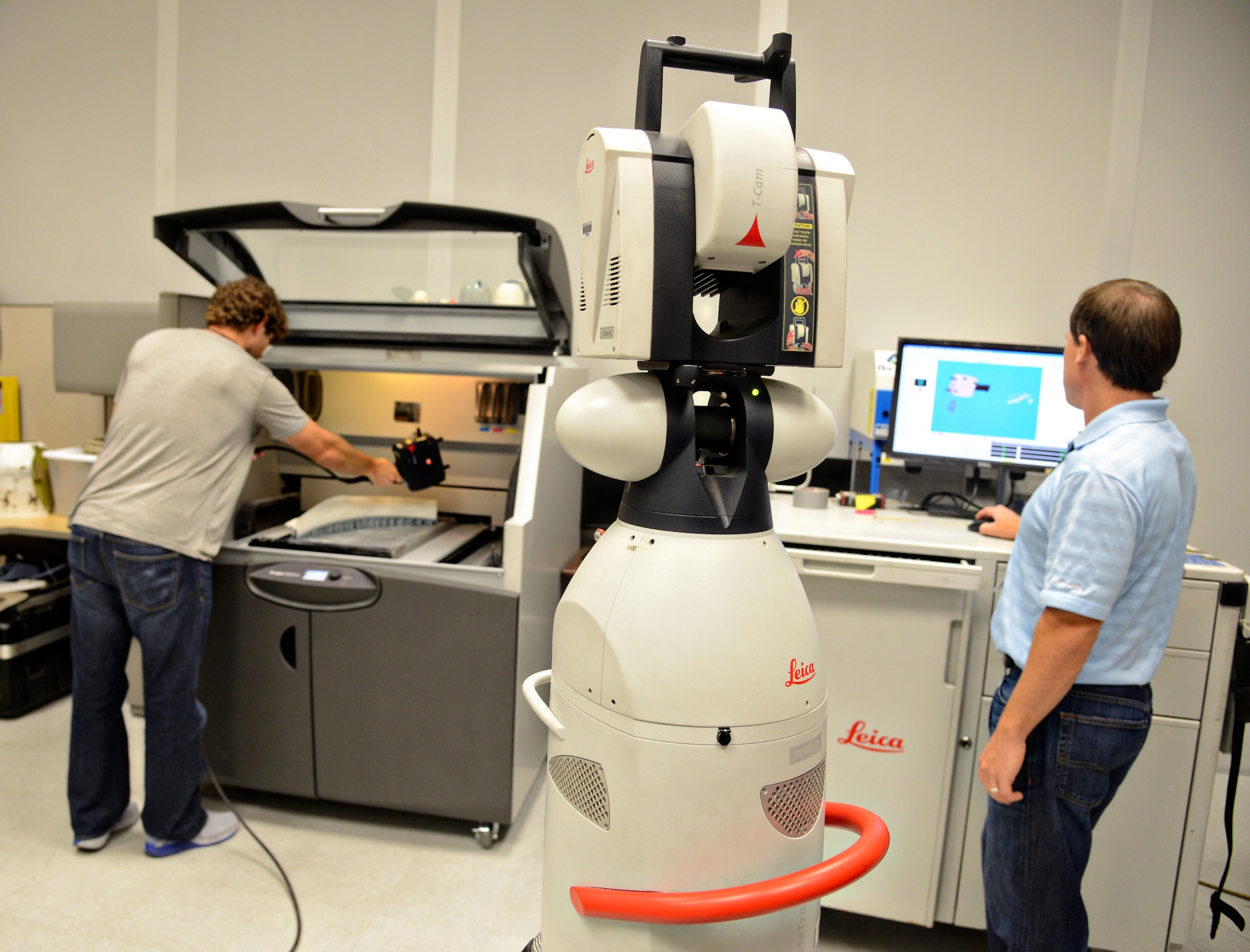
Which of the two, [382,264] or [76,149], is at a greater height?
[76,149]

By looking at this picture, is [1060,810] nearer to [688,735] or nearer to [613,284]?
[688,735]

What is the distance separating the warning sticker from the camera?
0.87 metres

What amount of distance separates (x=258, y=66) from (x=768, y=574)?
3289 mm

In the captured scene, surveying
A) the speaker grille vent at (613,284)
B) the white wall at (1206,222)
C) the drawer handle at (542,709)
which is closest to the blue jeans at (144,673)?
the drawer handle at (542,709)

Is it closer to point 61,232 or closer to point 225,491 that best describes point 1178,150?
point 225,491

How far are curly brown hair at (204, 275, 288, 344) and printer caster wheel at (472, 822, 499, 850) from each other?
1581 millimetres

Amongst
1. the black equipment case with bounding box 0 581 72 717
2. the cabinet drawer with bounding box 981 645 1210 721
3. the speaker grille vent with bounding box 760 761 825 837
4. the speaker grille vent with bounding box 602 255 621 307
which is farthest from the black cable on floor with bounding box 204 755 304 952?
the cabinet drawer with bounding box 981 645 1210 721

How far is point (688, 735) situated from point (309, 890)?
1.66 meters

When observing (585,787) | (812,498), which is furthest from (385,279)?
(585,787)

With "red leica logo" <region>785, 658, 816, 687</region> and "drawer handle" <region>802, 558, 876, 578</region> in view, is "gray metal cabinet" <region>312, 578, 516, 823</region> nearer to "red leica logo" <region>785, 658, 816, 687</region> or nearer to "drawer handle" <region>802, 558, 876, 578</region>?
"drawer handle" <region>802, 558, 876, 578</region>

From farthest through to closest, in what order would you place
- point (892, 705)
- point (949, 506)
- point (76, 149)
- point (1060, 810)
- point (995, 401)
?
point (76, 149)
point (949, 506)
point (995, 401)
point (892, 705)
point (1060, 810)

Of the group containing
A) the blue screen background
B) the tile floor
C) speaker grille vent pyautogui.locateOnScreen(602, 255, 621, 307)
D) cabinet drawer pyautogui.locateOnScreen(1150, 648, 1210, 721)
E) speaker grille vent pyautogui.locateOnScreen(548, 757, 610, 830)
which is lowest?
the tile floor

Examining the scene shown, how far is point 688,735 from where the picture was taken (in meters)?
0.82

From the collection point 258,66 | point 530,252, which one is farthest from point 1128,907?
point 258,66
